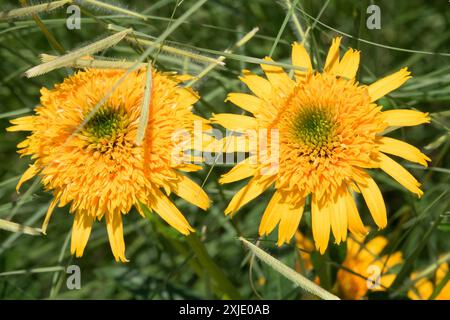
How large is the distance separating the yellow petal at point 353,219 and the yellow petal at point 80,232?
50 cm

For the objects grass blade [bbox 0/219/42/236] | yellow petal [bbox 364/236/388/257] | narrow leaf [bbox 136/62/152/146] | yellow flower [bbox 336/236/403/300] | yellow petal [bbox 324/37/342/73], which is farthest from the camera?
yellow petal [bbox 364/236/388/257]

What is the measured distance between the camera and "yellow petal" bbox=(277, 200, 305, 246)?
1.13m

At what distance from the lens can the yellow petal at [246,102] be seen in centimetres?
122

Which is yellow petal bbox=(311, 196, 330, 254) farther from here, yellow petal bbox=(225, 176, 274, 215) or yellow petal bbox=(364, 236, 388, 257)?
yellow petal bbox=(364, 236, 388, 257)

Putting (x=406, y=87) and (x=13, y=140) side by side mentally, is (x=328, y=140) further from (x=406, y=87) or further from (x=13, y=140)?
(x=13, y=140)

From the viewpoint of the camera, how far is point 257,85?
1248 millimetres

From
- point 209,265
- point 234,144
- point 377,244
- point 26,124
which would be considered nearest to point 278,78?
point 234,144

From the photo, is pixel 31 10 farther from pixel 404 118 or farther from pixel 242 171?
pixel 404 118

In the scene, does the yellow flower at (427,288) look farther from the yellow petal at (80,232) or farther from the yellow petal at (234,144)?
the yellow petal at (80,232)

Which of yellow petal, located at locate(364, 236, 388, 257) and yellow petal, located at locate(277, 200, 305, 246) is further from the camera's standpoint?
yellow petal, located at locate(364, 236, 388, 257)

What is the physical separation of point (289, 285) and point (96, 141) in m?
0.60

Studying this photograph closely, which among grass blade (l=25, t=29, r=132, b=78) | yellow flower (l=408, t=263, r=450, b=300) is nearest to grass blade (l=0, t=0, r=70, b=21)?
grass blade (l=25, t=29, r=132, b=78)

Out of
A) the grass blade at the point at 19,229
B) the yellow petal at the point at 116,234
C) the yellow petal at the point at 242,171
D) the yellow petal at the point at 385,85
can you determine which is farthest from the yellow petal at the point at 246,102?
the grass blade at the point at 19,229

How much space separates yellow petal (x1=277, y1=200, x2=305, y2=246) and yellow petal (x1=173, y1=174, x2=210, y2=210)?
0.49 ft
